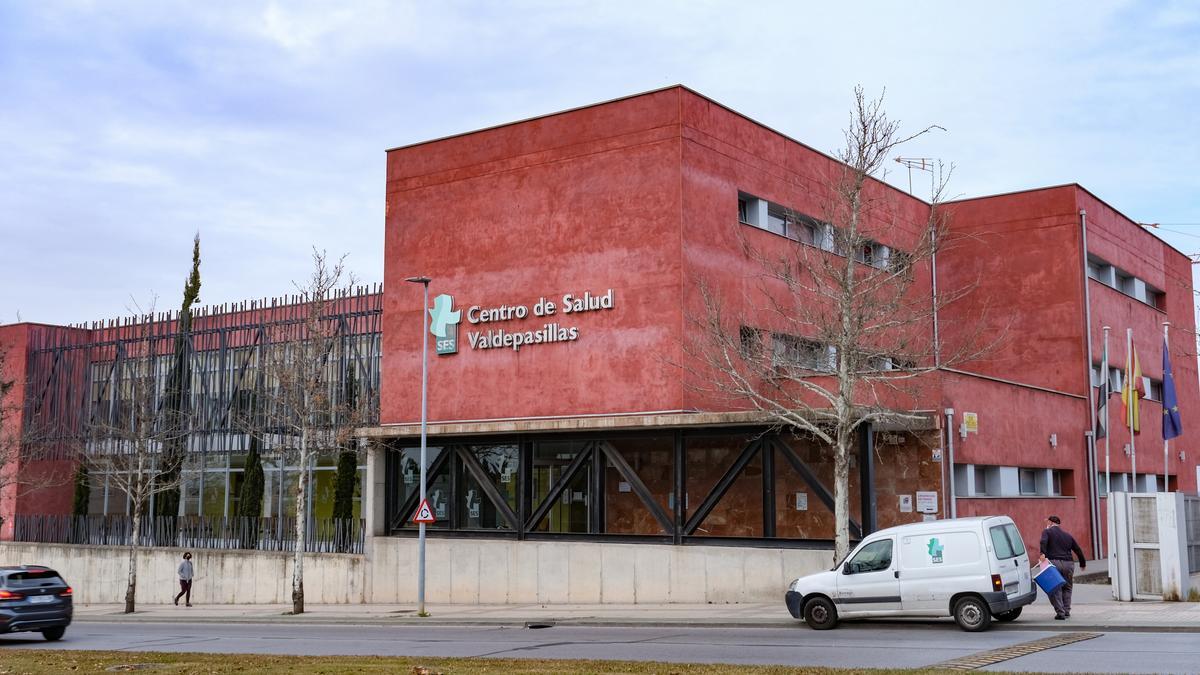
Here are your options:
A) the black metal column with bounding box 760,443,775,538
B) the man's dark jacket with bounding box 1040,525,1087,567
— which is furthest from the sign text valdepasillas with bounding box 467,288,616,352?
the man's dark jacket with bounding box 1040,525,1087,567

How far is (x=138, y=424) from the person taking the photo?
39.9 m

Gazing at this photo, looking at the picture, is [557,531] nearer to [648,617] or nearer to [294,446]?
[648,617]

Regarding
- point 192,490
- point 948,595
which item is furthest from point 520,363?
point 192,490

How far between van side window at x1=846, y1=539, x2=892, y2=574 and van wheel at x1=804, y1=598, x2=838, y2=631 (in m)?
0.75

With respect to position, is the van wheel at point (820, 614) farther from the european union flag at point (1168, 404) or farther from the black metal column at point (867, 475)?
the european union flag at point (1168, 404)

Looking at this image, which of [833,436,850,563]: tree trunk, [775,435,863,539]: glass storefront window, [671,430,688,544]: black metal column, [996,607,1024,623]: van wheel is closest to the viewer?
[996,607,1024,623]: van wheel

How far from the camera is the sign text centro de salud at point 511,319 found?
30672mm

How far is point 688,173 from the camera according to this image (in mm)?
29297

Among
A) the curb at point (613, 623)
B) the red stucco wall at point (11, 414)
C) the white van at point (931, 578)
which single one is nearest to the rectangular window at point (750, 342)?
the curb at point (613, 623)

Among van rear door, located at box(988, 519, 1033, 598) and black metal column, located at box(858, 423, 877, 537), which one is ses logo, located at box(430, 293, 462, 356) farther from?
van rear door, located at box(988, 519, 1033, 598)

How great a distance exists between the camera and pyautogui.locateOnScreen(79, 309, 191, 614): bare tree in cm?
3919

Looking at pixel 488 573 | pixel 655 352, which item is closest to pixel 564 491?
pixel 488 573

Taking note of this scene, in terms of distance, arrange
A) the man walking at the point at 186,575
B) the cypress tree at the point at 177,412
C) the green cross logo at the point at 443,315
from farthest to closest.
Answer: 1. the cypress tree at the point at 177,412
2. the man walking at the point at 186,575
3. the green cross logo at the point at 443,315

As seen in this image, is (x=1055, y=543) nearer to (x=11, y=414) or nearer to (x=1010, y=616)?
(x=1010, y=616)
